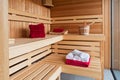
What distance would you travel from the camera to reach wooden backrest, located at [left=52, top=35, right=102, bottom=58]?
2.17 meters

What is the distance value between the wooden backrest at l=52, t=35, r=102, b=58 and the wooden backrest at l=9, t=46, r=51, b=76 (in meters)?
0.34

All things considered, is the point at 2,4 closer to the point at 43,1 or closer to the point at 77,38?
the point at 77,38

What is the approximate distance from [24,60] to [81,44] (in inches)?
42.2

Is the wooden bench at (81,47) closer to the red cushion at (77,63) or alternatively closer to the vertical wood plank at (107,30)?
the red cushion at (77,63)

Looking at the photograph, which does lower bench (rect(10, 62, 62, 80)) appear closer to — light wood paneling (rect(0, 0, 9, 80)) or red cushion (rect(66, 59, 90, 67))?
red cushion (rect(66, 59, 90, 67))

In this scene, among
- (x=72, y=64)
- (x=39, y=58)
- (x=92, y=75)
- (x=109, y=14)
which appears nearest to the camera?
(x=92, y=75)

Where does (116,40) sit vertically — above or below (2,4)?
below

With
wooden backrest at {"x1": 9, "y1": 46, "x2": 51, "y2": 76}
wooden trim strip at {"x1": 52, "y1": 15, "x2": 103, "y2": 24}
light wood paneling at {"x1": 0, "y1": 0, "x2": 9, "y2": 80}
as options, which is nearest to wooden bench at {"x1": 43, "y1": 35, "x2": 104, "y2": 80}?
wooden backrest at {"x1": 9, "y1": 46, "x2": 51, "y2": 76}

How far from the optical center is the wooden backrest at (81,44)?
85.5 inches

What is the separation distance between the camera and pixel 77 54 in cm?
191

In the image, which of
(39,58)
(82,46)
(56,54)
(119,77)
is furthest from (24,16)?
(119,77)

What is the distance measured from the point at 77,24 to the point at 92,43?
659mm

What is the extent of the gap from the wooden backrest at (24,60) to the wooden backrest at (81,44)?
338mm

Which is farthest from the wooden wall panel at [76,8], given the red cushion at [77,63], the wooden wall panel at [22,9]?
the red cushion at [77,63]
